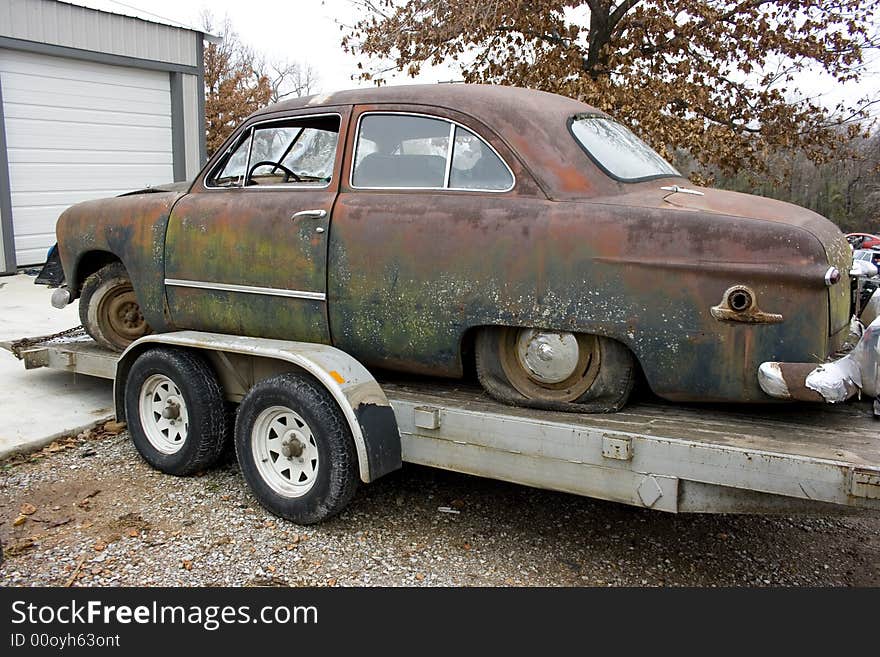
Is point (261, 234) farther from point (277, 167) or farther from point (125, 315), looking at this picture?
point (125, 315)

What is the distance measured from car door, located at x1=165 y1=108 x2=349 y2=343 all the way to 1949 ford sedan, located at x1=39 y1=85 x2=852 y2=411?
1cm

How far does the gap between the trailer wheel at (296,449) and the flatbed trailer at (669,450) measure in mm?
280

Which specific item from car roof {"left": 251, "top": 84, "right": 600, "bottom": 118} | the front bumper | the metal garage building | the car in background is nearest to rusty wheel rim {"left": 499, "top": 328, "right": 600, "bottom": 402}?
the front bumper

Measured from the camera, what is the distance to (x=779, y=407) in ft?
12.5

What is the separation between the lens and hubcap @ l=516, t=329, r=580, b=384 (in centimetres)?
382

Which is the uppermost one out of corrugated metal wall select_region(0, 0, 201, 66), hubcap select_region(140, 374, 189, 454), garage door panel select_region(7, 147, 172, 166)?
corrugated metal wall select_region(0, 0, 201, 66)

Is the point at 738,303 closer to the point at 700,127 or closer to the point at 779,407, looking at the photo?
the point at 779,407

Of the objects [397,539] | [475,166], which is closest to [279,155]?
[475,166]

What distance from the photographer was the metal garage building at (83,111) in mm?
11117

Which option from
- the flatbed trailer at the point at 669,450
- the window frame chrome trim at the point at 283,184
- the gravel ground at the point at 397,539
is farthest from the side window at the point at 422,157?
the gravel ground at the point at 397,539

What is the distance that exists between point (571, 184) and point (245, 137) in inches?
85.3

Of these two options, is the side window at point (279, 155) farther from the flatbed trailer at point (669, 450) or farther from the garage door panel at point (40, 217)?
the garage door panel at point (40, 217)

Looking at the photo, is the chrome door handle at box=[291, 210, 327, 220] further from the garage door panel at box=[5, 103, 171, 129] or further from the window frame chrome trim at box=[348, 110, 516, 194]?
the garage door panel at box=[5, 103, 171, 129]

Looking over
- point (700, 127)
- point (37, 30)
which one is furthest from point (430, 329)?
point (37, 30)
